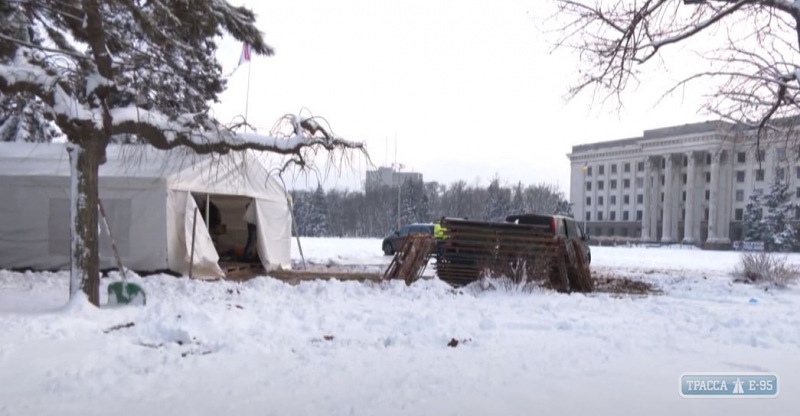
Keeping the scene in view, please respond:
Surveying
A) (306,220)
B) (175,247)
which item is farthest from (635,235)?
(175,247)

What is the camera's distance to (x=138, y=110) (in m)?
8.70

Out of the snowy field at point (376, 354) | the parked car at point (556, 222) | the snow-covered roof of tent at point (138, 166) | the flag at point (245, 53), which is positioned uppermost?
the flag at point (245, 53)

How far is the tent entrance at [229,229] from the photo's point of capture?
1730cm

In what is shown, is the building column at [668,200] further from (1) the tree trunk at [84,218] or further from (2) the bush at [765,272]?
(1) the tree trunk at [84,218]

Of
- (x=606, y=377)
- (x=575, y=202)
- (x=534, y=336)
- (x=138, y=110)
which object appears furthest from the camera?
(x=575, y=202)

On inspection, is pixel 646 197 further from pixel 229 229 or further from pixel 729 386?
pixel 729 386

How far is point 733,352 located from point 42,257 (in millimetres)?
13979

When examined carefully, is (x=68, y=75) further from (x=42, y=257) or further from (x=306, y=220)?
(x=306, y=220)

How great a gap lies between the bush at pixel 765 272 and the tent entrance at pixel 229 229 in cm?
1337

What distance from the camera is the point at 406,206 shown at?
77375mm

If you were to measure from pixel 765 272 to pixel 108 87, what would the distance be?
49.3 ft

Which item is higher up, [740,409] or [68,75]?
[68,75]

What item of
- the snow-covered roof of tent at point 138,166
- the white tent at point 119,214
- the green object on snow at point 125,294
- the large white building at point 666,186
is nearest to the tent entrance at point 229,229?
the snow-covered roof of tent at point 138,166

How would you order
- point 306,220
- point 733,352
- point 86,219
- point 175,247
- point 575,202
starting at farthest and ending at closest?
point 575,202, point 306,220, point 175,247, point 86,219, point 733,352
